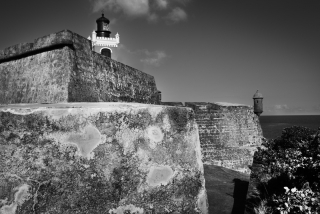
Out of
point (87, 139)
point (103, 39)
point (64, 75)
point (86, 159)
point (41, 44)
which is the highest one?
point (103, 39)

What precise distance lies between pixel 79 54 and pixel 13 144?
105 inches

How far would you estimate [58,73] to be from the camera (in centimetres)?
368

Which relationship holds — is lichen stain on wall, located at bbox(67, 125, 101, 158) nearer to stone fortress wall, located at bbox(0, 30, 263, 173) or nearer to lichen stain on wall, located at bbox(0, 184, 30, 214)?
lichen stain on wall, located at bbox(0, 184, 30, 214)

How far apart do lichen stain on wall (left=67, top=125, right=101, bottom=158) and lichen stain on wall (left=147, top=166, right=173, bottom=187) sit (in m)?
0.42

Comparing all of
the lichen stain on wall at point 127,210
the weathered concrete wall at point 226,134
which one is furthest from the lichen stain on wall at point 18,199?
the weathered concrete wall at point 226,134

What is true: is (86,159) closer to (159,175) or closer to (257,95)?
(159,175)

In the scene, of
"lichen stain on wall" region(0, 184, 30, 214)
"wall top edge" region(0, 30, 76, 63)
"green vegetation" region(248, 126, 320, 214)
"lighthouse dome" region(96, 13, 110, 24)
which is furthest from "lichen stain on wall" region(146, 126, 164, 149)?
"lighthouse dome" region(96, 13, 110, 24)

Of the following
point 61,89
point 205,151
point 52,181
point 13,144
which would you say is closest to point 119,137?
point 52,181

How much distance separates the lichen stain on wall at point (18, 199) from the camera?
5.04 feet

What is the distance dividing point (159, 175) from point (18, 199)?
0.88 m

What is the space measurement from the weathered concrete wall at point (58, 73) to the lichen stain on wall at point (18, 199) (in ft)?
6.78

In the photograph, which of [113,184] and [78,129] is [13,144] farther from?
[113,184]

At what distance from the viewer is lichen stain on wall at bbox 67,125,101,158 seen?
1597 mm

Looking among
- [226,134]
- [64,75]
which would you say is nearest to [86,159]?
[64,75]
